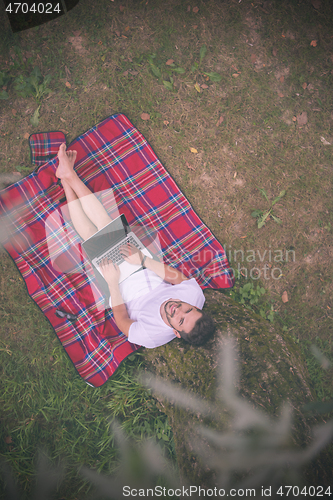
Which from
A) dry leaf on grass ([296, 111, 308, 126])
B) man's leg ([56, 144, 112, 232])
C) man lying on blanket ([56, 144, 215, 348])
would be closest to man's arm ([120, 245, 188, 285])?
man lying on blanket ([56, 144, 215, 348])

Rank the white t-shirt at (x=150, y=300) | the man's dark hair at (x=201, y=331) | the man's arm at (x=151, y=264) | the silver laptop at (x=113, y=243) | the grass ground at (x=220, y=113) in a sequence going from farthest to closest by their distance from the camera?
the grass ground at (x=220, y=113), the man's arm at (x=151, y=264), the silver laptop at (x=113, y=243), the white t-shirt at (x=150, y=300), the man's dark hair at (x=201, y=331)

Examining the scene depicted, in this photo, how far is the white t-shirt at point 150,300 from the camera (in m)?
3.00

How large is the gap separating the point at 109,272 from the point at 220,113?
2734 mm

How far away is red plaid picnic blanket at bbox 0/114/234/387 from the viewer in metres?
3.26

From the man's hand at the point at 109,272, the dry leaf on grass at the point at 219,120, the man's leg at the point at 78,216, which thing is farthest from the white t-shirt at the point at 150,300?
the dry leaf on grass at the point at 219,120

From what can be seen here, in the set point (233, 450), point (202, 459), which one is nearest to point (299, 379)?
point (233, 450)

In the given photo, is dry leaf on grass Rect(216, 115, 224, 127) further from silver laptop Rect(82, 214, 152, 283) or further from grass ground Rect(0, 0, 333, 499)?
silver laptop Rect(82, 214, 152, 283)

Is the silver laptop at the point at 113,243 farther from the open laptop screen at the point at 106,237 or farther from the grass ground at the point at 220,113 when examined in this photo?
the grass ground at the point at 220,113

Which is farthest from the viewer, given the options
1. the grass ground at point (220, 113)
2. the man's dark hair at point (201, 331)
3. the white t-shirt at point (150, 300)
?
the grass ground at point (220, 113)

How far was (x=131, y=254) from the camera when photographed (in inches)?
127

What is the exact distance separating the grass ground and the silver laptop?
1.10 meters

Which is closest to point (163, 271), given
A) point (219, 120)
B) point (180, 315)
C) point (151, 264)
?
point (151, 264)

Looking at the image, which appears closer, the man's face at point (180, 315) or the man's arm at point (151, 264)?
the man's face at point (180, 315)

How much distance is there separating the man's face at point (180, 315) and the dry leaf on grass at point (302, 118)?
10.4 ft
